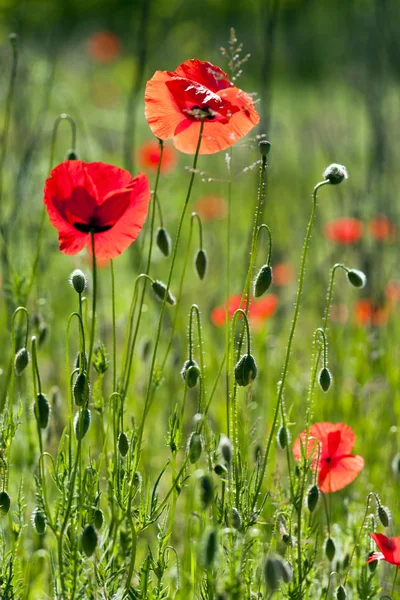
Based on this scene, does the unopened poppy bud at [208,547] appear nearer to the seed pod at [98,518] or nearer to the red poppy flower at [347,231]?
the seed pod at [98,518]

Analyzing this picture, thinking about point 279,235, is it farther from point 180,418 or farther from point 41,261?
point 180,418

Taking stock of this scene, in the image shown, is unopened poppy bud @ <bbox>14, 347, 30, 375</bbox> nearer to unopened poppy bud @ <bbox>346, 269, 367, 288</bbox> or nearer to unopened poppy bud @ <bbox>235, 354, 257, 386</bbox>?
unopened poppy bud @ <bbox>235, 354, 257, 386</bbox>

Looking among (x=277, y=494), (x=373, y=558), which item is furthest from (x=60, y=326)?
(x=373, y=558)

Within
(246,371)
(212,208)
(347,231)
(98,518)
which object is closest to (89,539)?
(98,518)

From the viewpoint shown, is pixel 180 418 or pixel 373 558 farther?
pixel 180 418

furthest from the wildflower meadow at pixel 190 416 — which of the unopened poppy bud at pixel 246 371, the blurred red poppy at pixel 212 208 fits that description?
the blurred red poppy at pixel 212 208

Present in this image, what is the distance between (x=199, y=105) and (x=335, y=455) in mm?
733

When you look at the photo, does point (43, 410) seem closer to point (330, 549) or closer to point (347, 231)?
point (330, 549)

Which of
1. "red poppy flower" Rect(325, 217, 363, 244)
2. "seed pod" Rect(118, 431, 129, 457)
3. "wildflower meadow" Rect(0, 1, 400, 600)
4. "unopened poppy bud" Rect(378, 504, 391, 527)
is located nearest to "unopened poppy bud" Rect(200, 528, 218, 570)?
"wildflower meadow" Rect(0, 1, 400, 600)

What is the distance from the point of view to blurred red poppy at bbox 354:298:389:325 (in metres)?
2.94

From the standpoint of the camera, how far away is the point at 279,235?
5.28m

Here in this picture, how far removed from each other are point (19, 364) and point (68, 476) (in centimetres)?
21

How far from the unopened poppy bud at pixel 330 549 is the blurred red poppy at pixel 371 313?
1.39 metres

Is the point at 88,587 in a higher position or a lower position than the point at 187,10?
lower
